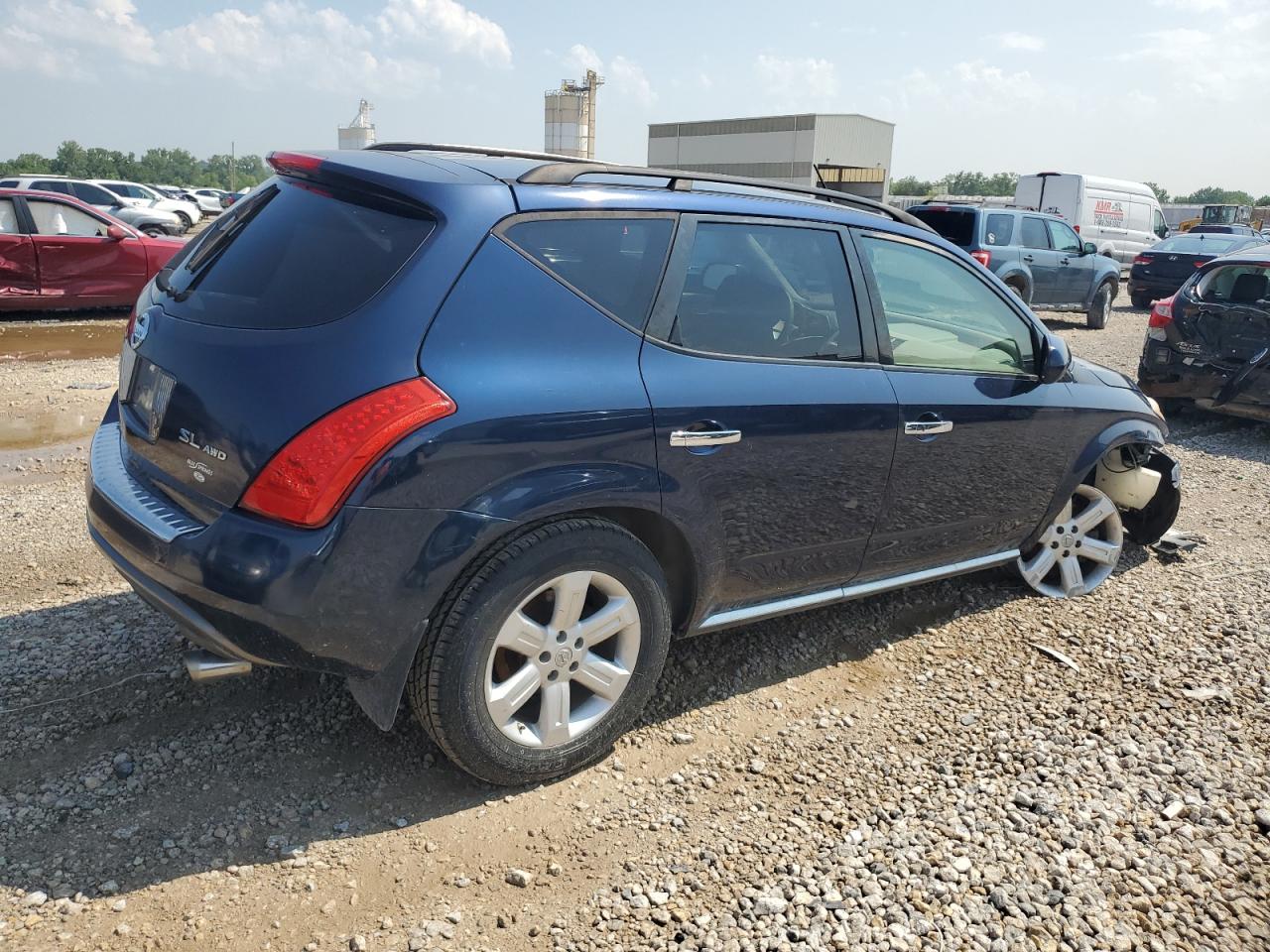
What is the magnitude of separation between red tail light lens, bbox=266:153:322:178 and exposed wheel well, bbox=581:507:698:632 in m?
1.34

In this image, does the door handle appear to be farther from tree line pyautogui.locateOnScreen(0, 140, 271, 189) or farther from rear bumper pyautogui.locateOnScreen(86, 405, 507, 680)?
tree line pyautogui.locateOnScreen(0, 140, 271, 189)

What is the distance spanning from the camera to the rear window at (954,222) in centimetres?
1336

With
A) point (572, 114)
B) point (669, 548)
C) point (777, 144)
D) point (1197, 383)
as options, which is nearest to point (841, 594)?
point (669, 548)

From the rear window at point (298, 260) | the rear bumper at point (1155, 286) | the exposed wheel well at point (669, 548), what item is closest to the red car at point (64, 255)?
the rear window at point (298, 260)

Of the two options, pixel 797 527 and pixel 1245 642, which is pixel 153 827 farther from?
pixel 1245 642

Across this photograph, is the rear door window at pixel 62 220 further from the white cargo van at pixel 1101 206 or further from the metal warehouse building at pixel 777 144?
the metal warehouse building at pixel 777 144

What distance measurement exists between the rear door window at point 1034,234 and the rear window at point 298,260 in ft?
44.1

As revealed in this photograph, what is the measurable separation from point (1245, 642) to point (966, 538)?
141cm

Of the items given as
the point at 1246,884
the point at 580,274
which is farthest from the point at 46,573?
the point at 1246,884

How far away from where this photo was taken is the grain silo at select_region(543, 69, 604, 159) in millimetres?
78125

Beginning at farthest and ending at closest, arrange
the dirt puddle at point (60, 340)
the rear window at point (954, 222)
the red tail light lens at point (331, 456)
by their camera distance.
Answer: the rear window at point (954, 222), the dirt puddle at point (60, 340), the red tail light lens at point (331, 456)

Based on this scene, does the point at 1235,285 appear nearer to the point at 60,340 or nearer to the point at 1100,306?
the point at 1100,306

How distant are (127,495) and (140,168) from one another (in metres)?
141

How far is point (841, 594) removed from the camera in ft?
12.0
